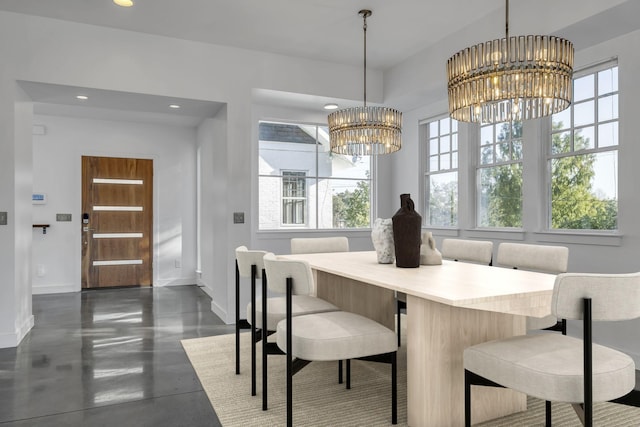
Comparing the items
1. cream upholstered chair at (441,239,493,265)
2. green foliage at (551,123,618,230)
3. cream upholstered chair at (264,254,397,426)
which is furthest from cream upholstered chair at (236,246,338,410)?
green foliage at (551,123,618,230)

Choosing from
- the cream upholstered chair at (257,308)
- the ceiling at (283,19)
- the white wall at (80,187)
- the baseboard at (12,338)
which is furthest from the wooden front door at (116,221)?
the cream upholstered chair at (257,308)

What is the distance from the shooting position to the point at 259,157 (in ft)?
17.3

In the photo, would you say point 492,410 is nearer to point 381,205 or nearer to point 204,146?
point 381,205

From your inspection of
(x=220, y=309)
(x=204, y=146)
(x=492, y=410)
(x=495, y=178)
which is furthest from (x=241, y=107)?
(x=492, y=410)

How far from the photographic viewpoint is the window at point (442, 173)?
16.0 ft

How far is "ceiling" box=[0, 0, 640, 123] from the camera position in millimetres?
3148

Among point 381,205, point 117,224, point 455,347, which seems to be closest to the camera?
point 455,347

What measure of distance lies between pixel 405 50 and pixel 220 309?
3.34m

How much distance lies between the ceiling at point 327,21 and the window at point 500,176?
946 millimetres

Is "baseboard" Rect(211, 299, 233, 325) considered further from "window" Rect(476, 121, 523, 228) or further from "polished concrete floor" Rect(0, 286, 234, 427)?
"window" Rect(476, 121, 523, 228)

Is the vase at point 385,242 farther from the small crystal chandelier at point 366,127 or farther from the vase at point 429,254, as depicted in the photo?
the small crystal chandelier at point 366,127

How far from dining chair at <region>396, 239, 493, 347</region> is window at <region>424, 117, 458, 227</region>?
1.51 metres

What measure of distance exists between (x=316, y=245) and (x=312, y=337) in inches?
72.5

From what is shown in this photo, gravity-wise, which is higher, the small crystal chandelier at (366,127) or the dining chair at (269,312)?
the small crystal chandelier at (366,127)
